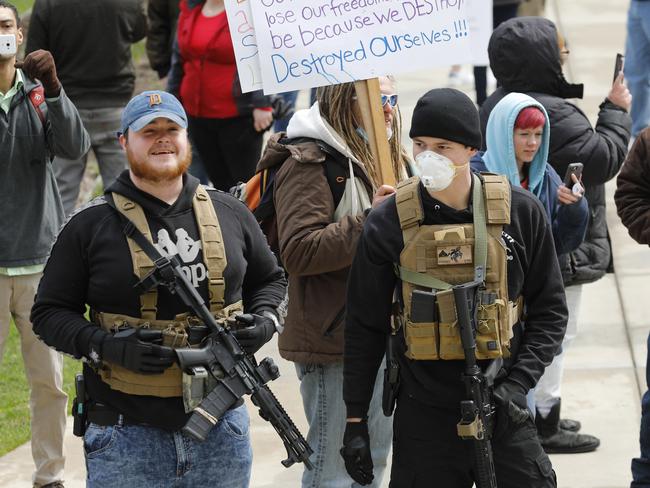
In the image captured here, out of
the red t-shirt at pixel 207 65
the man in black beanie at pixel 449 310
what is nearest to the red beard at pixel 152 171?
the man in black beanie at pixel 449 310

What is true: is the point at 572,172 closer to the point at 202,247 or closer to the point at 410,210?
the point at 410,210

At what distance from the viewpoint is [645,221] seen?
16.9ft

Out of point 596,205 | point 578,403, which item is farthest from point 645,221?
point 578,403

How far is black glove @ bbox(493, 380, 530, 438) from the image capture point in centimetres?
406

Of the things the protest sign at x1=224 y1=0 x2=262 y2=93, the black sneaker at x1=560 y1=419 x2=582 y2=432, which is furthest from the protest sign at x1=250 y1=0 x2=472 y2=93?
the black sneaker at x1=560 y1=419 x2=582 y2=432

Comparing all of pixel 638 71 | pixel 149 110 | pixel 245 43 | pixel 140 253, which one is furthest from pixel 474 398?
pixel 638 71

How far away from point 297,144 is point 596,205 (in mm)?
1891

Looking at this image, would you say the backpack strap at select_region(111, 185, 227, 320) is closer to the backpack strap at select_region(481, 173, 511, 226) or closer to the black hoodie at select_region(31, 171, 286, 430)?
the black hoodie at select_region(31, 171, 286, 430)

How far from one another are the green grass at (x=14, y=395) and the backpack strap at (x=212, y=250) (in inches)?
108

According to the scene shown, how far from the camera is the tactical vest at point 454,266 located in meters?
4.01

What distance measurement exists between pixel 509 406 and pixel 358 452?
0.49m

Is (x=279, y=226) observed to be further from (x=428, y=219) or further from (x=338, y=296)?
(x=428, y=219)

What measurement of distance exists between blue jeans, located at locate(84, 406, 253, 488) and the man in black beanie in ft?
1.35

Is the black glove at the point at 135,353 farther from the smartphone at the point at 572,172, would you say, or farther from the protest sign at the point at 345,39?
the smartphone at the point at 572,172
